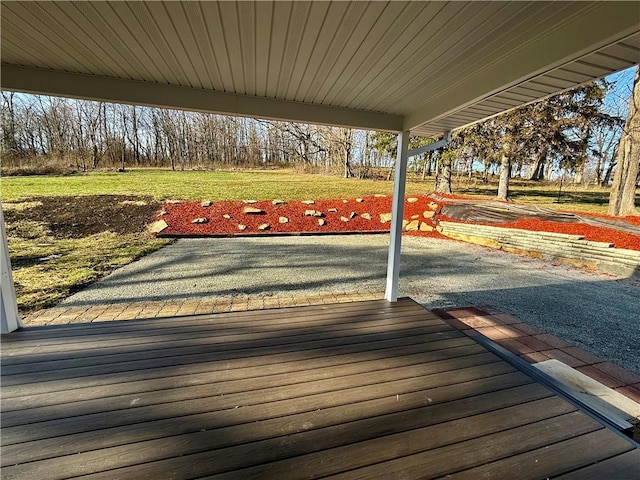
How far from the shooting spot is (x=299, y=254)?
5637 millimetres

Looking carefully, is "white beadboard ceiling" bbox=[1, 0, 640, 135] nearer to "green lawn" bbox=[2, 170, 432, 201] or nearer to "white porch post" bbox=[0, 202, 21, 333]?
"white porch post" bbox=[0, 202, 21, 333]

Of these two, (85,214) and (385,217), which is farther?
(385,217)

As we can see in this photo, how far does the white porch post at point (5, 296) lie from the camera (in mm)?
2086

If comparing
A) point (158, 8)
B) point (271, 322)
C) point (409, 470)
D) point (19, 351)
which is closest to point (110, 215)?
point (19, 351)

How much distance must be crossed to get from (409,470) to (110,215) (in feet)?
28.5

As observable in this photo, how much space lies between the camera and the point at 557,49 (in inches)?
54.1

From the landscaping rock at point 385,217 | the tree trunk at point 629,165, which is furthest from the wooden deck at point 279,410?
the tree trunk at point 629,165

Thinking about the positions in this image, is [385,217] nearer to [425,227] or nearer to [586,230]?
[425,227]

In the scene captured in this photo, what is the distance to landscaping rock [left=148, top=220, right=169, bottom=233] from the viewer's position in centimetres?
688

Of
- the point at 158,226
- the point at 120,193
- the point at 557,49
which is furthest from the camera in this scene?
the point at 120,193

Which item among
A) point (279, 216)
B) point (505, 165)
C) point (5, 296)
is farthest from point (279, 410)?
point (505, 165)

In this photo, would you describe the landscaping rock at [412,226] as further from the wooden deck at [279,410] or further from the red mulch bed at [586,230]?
the wooden deck at [279,410]

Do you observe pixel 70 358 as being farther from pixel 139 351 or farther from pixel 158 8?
pixel 158 8

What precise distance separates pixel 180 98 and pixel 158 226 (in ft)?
18.3
